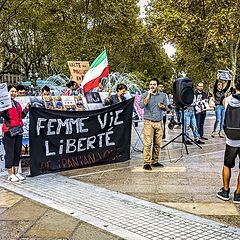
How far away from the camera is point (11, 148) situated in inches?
286

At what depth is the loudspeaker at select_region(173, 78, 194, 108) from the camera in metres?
10.4

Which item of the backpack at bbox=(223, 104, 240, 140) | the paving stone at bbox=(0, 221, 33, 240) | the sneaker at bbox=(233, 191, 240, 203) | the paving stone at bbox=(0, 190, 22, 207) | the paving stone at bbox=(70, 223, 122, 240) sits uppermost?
the backpack at bbox=(223, 104, 240, 140)

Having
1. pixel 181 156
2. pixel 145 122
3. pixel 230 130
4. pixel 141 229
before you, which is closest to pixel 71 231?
pixel 141 229

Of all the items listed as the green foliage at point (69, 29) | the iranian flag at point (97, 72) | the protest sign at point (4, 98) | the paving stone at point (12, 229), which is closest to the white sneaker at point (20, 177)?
the protest sign at point (4, 98)

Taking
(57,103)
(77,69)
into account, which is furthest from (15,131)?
(77,69)

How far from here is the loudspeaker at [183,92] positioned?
409 inches

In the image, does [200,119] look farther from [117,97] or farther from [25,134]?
[25,134]

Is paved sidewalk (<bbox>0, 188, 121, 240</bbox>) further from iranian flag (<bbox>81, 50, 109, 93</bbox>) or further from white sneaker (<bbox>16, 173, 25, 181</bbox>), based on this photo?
iranian flag (<bbox>81, 50, 109, 93</bbox>)

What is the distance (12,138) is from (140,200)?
105 inches

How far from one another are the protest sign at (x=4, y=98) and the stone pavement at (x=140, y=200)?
1.35 meters

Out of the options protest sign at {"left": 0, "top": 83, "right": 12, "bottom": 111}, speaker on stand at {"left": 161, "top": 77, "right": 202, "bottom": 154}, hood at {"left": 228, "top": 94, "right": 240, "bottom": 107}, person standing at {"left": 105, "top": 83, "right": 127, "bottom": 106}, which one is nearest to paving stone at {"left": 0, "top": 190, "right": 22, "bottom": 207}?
protest sign at {"left": 0, "top": 83, "right": 12, "bottom": 111}

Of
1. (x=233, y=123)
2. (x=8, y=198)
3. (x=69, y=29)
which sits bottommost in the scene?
(x=8, y=198)

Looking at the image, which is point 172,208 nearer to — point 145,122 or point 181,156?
point 145,122

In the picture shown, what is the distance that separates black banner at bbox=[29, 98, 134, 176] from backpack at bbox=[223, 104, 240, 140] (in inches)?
130
